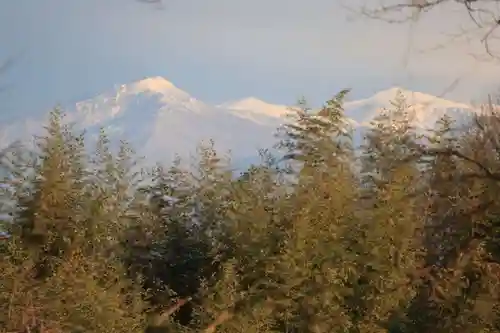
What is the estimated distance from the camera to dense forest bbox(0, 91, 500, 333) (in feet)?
20.9

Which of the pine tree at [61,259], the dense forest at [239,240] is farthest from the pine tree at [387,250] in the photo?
the pine tree at [61,259]

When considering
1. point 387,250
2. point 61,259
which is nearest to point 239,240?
point 387,250

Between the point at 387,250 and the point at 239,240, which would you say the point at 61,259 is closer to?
the point at 239,240

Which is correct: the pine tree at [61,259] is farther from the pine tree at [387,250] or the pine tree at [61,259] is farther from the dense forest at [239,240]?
the pine tree at [387,250]

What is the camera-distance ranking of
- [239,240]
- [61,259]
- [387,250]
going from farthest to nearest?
[387,250], [239,240], [61,259]

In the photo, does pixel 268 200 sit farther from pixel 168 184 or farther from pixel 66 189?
pixel 66 189

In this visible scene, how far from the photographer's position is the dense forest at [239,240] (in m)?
6.38

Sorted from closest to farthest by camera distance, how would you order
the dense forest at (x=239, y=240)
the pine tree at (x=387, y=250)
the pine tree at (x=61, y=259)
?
the pine tree at (x=61, y=259)
the dense forest at (x=239, y=240)
the pine tree at (x=387, y=250)

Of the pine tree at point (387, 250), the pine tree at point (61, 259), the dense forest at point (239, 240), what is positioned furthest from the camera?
the pine tree at point (387, 250)

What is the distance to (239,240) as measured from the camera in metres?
7.32

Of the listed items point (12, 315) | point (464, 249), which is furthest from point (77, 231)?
point (464, 249)

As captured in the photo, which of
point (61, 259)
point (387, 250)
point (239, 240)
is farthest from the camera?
point (387, 250)

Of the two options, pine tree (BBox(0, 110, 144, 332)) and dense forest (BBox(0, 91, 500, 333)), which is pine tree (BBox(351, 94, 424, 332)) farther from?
pine tree (BBox(0, 110, 144, 332))

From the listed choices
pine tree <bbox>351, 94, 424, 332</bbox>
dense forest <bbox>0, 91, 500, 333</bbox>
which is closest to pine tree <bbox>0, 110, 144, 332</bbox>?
dense forest <bbox>0, 91, 500, 333</bbox>
